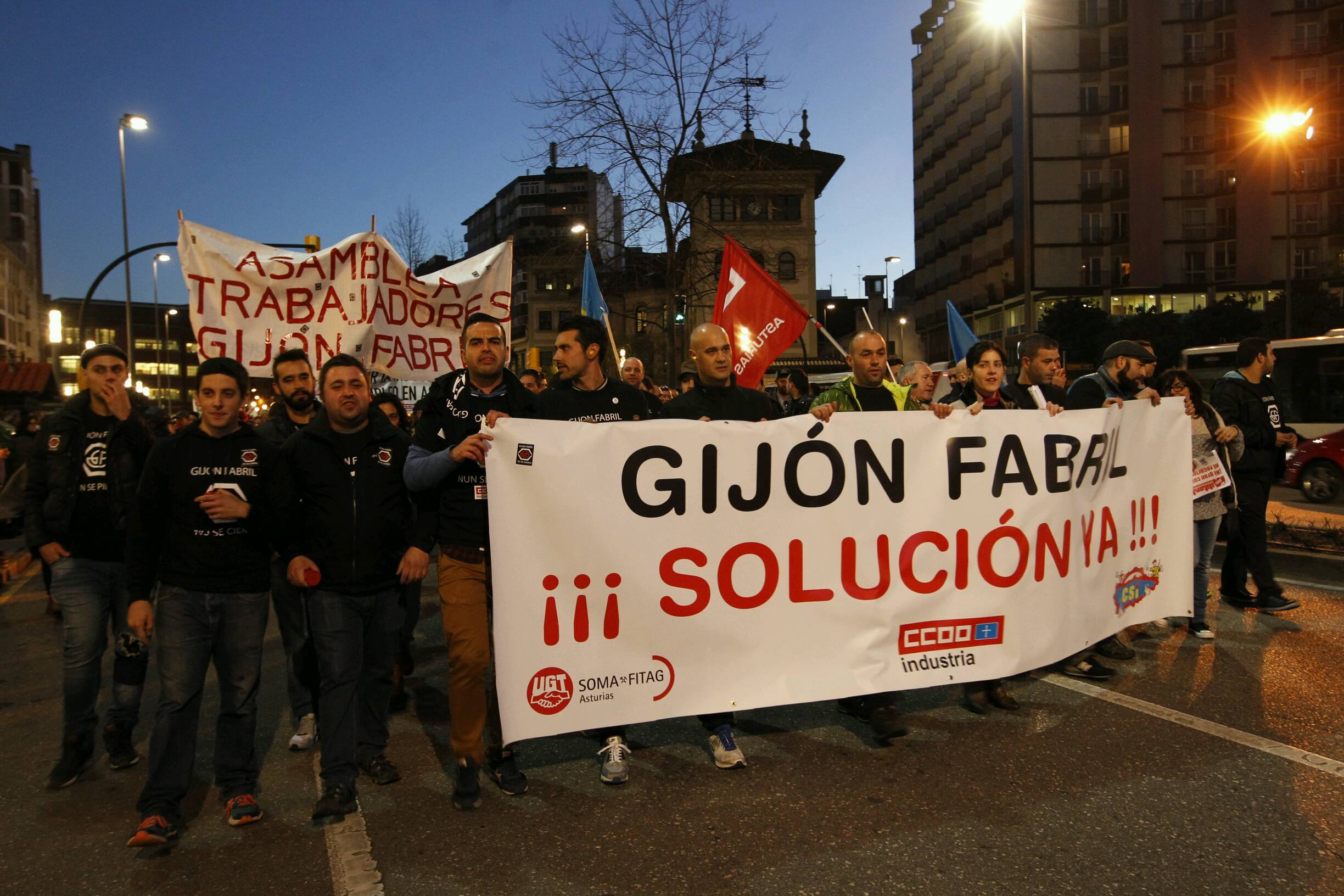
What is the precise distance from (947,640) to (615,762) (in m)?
1.75

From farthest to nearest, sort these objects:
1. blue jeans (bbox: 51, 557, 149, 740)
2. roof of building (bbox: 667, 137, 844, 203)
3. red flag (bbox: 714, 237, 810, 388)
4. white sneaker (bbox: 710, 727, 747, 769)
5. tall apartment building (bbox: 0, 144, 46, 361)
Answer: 1. tall apartment building (bbox: 0, 144, 46, 361)
2. roof of building (bbox: 667, 137, 844, 203)
3. red flag (bbox: 714, 237, 810, 388)
4. blue jeans (bbox: 51, 557, 149, 740)
5. white sneaker (bbox: 710, 727, 747, 769)

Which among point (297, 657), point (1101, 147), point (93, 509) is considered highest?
point (1101, 147)

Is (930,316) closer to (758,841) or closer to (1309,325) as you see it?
(1309,325)

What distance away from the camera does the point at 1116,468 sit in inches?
207

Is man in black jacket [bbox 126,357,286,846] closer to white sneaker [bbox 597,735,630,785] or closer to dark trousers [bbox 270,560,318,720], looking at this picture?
dark trousers [bbox 270,560,318,720]

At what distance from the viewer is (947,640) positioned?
4488mm

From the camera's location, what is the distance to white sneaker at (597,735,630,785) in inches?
156

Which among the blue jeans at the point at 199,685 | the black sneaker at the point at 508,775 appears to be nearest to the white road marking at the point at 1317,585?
the black sneaker at the point at 508,775

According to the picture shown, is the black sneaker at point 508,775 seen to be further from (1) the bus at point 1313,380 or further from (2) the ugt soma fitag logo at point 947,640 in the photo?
(1) the bus at point 1313,380

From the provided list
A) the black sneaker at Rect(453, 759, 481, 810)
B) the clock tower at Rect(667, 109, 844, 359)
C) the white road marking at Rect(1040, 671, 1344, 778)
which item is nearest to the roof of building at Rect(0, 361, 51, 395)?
the clock tower at Rect(667, 109, 844, 359)

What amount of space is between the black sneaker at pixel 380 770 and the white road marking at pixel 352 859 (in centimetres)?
31

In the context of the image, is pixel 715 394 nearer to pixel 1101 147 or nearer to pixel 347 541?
pixel 347 541

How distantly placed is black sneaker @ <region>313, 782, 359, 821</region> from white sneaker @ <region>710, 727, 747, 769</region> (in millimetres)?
1588

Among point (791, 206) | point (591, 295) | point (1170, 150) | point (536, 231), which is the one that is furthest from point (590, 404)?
point (536, 231)
